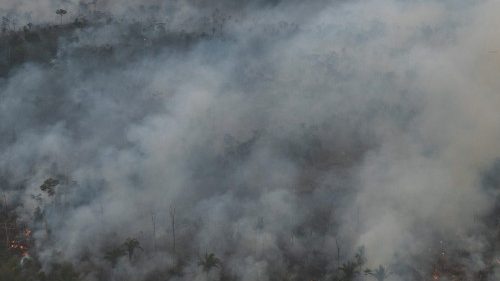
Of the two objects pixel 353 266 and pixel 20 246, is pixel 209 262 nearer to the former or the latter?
pixel 353 266

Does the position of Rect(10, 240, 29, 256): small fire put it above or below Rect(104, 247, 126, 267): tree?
above

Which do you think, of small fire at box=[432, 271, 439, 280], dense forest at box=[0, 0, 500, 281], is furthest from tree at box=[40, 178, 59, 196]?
small fire at box=[432, 271, 439, 280]

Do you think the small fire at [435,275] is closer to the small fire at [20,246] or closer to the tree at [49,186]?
the small fire at [20,246]

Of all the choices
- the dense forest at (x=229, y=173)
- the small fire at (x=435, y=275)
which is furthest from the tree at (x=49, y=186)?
the small fire at (x=435, y=275)

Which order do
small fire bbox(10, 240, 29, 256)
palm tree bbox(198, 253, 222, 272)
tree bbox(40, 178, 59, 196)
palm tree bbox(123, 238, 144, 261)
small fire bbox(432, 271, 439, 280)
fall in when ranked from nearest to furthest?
palm tree bbox(198, 253, 222, 272)
small fire bbox(432, 271, 439, 280)
palm tree bbox(123, 238, 144, 261)
small fire bbox(10, 240, 29, 256)
tree bbox(40, 178, 59, 196)

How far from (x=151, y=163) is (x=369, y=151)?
34.8 meters

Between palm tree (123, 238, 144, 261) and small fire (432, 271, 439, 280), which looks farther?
palm tree (123, 238, 144, 261)

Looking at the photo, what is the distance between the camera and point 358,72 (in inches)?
4459

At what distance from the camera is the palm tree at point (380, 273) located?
62.0 metres

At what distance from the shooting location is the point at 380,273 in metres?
61.9

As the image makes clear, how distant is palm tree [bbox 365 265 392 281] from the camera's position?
203 ft

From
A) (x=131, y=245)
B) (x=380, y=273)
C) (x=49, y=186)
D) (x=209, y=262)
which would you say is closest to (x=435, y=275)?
(x=380, y=273)

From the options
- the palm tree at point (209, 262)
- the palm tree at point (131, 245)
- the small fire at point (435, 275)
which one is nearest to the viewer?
the palm tree at point (209, 262)

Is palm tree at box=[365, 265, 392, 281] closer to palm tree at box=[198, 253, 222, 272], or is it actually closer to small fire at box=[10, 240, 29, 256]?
palm tree at box=[198, 253, 222, 272]
